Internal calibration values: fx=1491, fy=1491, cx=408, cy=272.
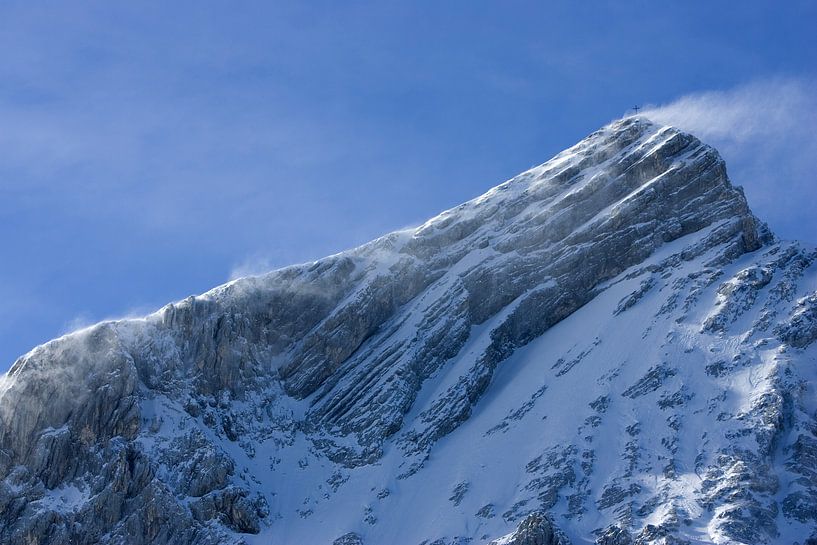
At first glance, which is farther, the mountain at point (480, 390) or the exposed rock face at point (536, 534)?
the mountain at point (480, 390)

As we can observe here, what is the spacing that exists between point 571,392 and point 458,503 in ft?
61.8

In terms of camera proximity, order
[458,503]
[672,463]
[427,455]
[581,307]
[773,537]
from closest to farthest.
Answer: [773,537]
[672,463]
[458,503]
[427,455]
[581,307]

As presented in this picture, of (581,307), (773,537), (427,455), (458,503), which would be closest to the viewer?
(773,537)

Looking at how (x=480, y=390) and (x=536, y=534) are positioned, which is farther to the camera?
(x=480, y=390)

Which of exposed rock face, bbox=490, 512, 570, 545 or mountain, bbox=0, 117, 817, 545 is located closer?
exposed rock face, bbox=490, 512, 570, 545

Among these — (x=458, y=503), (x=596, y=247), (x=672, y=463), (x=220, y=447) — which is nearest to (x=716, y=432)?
(x=672, y=463)

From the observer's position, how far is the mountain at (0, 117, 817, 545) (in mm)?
146000

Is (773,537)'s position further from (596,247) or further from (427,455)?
(596,247)

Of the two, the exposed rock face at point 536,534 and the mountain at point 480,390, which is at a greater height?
the mountain at point 480,390

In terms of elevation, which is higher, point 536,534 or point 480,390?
point 480,390

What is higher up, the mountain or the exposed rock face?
the mountain

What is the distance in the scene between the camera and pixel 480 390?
6905 inches

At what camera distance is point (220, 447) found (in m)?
168

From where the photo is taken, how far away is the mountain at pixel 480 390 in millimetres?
146000
